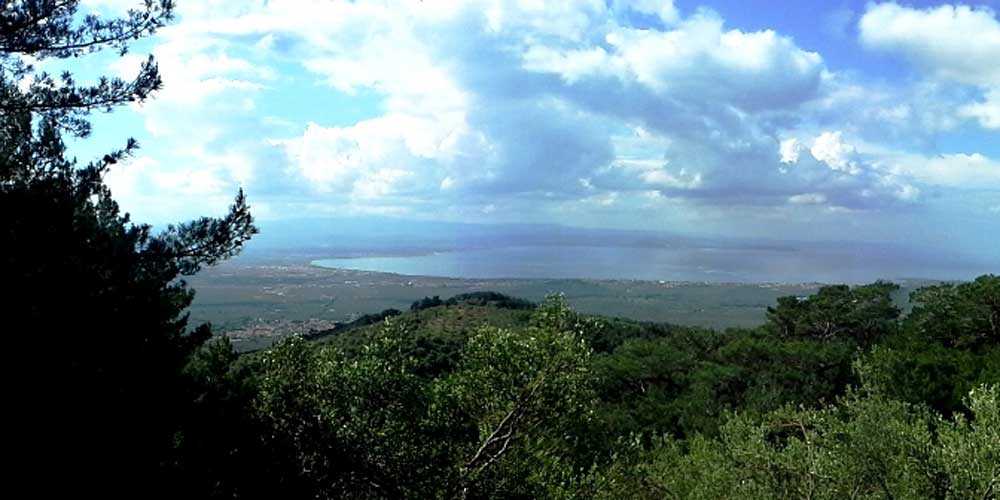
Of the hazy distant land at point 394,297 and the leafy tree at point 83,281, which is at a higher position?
the leafy tree at point 83,281

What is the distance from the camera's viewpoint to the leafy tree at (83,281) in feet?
25.0

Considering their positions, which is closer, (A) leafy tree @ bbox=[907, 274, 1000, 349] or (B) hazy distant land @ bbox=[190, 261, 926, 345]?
(A) leafy tree @ bbox=[907, 274, 1000, 349]

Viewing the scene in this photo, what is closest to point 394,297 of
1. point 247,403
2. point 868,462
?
point 247,403

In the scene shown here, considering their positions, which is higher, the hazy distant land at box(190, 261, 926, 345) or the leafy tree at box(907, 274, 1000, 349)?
the leafy tree at box(907, 274, 1000, 349)

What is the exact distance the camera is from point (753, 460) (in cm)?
1209

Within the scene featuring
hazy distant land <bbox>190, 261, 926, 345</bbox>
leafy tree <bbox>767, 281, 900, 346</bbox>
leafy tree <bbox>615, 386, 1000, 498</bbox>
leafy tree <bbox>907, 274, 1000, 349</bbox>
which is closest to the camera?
leafy tree <bbox>615, 386, 1000, 498</bbox>

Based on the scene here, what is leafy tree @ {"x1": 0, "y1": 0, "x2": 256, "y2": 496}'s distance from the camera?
7613 mm

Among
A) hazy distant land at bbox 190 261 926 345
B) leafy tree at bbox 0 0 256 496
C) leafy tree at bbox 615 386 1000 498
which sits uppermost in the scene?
leafy tree at bbox 0 0 256 496

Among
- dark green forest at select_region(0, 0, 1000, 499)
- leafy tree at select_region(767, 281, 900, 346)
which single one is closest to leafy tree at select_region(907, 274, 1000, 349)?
leafy tree at select_region(767, 281, 900, 346)

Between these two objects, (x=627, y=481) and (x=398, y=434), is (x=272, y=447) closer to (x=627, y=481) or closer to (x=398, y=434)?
(x=398, y=434)

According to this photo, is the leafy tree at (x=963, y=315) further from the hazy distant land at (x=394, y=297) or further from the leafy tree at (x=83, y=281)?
the hazy distant land at (x=394, y=297)

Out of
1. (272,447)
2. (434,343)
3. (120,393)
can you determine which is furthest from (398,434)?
(434,343)

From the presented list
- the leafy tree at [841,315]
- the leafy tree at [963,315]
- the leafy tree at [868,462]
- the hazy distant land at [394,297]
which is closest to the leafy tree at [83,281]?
the leafy tree at [868,462]

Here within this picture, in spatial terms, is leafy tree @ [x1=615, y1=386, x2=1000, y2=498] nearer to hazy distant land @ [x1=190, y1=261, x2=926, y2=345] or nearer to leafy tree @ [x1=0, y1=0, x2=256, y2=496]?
leafy tree @ [x1=0, y1=0, x2=256, y2=496]
